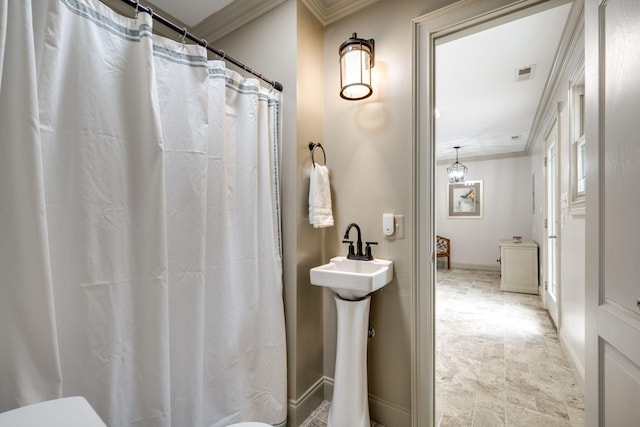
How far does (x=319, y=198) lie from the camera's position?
1.63m

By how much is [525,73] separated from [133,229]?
3.41 metres

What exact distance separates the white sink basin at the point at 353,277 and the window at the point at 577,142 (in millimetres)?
1554

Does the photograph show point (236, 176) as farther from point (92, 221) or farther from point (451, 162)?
point (451, 162)

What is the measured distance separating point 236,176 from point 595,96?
1.48m

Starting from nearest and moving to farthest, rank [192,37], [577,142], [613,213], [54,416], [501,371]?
[54,416] < [613,213] < [192,37] < [577,142] < [501,371]

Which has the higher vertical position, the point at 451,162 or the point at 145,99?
the point at 451,162

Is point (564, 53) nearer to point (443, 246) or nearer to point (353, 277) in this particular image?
point (353, 277)

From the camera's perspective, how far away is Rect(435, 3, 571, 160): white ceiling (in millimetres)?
2053

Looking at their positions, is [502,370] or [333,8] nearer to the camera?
[333,8]

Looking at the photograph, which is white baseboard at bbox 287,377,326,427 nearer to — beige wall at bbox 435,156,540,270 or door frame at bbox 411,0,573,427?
door frame at bbox 411,0,573,427

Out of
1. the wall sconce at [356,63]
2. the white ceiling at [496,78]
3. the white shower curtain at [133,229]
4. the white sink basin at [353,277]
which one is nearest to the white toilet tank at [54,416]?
the white shower curtain at [133,229]

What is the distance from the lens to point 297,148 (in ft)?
5.31

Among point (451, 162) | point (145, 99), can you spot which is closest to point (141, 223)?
point (145, 99)

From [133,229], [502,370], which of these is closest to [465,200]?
[502,370]
